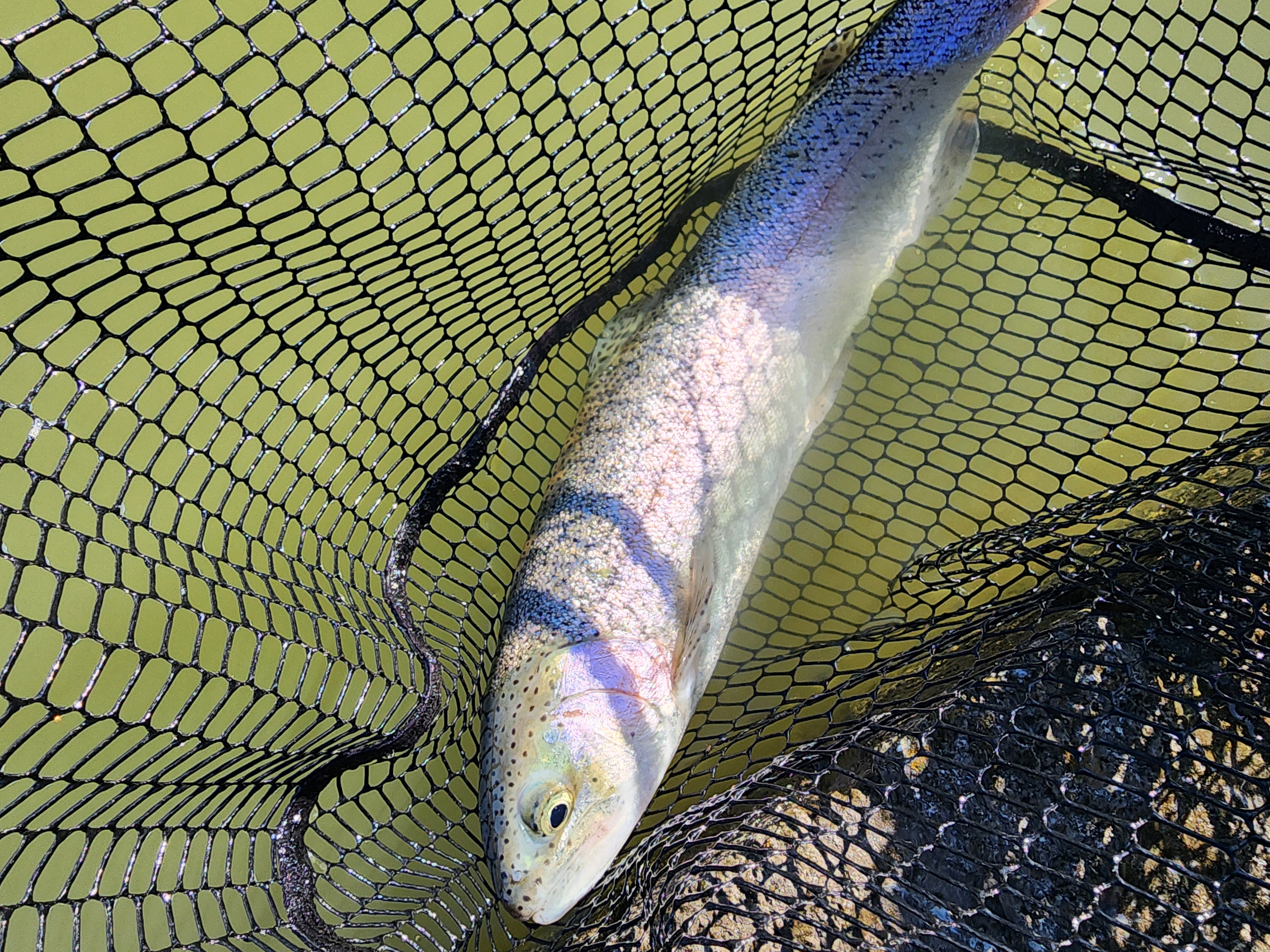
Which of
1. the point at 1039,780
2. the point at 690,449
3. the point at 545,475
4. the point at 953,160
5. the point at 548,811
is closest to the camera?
the point at 548,811

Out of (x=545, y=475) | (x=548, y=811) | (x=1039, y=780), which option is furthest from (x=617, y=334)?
(x=1039, y=780)

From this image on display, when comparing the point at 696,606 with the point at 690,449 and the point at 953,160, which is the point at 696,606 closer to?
the point at 690,449

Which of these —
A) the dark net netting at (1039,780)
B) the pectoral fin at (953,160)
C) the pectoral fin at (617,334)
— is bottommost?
the dark net netting at (1039,780)

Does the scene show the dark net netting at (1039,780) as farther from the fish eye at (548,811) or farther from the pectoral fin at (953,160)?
the pectoral fin at (953,160)

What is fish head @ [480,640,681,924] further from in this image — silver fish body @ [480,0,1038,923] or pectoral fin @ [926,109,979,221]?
pectoral fin @ [926,109,979,221]

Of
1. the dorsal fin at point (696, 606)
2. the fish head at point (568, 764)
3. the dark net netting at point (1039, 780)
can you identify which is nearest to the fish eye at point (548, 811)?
the fish head at point (568, 764)

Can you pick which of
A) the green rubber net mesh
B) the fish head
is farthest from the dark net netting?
the fish head

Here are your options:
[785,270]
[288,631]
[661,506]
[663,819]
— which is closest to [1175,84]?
[785,270]
